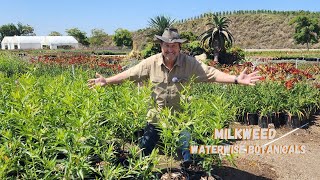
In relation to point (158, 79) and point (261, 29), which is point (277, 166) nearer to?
point (158, 79)

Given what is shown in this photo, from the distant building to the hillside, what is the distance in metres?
16.1

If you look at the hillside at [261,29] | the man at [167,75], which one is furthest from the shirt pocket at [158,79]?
the hillside at [261,29]

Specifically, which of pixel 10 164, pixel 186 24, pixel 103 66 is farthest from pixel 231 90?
pixel 186 24

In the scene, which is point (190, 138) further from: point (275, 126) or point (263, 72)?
point (263, 72)

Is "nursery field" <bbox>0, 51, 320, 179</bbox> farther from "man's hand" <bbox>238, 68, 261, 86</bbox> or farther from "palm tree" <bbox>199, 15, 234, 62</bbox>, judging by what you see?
"palm tree" <bbox>199, 15, 234, 62</bbox>

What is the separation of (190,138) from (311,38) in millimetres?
43170

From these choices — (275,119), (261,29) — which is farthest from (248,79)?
(261,29)

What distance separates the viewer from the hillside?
6009 centimetres

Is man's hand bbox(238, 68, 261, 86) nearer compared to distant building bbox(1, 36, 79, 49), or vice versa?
man's hand bbox(238, 68, 261, 86)

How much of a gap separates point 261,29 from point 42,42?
48.7 metres

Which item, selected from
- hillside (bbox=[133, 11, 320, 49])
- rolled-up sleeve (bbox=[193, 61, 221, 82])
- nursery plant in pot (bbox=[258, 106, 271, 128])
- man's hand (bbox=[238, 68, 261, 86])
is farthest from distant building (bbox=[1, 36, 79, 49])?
man's hand (bbox=[238, 68, 261, 86])

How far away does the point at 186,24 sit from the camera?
255ft

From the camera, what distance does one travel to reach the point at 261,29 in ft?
215

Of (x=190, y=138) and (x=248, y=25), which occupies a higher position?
(x=248, y=25)
